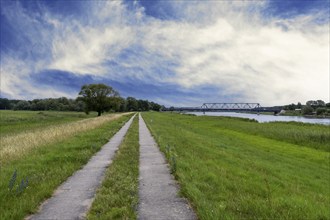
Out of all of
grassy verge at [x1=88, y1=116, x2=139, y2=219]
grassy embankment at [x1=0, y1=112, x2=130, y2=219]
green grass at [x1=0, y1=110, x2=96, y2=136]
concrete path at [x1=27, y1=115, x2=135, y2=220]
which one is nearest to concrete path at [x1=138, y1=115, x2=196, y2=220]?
grassy verge at [x1=88, y1=116, x2=139, y2=219]

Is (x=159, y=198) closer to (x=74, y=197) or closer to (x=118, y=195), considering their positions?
(x=118, y=195)

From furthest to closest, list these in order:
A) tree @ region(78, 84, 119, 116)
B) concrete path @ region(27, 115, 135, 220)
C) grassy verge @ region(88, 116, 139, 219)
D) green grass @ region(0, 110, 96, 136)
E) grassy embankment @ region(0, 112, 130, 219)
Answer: tree @ region(78, 84, 119, 116) → green grass @ region(0, 110, 96, 136) → grassy embankment @ region(0, 112, 130, 219) → concrete path @ region(27, 115, 135, 220) → grassy verge @ region(88, 116, 139, 219)

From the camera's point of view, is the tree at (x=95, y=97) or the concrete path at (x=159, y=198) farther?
the tree at (x=95, y=97)

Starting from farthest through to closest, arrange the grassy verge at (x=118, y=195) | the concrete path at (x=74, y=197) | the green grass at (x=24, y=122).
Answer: the green grass at (x=24, y=122) → the concrete path at (x=74, y=197) → the grassy verge at (x=118, y=195)

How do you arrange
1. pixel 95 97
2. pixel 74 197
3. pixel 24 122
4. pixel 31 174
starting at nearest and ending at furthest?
pixel 74 197 < pixel 31 174 < pixel 24 122 < pixel 95 97

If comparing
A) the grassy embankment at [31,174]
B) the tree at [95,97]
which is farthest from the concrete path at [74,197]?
the tree at [95,97]

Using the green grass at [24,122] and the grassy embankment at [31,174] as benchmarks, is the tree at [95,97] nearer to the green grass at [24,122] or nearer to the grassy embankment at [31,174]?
the green grass at [24,122]

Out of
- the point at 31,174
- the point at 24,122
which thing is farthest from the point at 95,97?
the point at 31,174

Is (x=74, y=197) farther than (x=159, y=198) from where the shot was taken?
Yes

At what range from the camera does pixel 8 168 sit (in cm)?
1160

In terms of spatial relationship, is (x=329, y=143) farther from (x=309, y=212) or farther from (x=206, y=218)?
(x=206, y=218)

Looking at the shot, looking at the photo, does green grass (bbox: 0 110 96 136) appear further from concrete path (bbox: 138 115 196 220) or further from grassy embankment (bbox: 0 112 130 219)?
concrete path (bbox: 138 115 196 220)

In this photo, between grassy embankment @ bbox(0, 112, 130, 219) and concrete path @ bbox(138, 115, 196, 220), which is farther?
grassy embankment @ bbox(0, 112, 130, 219)

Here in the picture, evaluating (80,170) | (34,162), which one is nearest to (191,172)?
(80,170)
